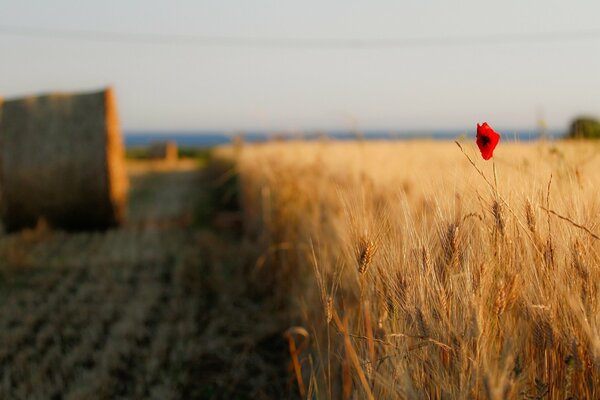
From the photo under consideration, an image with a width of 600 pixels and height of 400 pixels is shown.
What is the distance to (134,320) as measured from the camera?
408cm

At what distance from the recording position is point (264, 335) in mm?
3752

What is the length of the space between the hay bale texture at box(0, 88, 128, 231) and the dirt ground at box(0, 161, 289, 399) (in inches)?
12.2

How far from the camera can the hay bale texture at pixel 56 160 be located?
23.4 ft

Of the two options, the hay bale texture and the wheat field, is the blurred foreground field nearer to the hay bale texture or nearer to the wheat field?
the wheat field

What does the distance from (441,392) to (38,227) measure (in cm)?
651

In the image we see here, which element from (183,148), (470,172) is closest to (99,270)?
(470,172)

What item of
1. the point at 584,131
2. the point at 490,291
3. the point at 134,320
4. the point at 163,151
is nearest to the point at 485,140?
the point at 490,291

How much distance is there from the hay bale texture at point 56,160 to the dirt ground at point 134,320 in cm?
31

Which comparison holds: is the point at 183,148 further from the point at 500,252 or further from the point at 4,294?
the point at 500,252

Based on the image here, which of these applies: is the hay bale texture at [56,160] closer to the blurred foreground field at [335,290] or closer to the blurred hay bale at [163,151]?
the blurred foreground field at [335,290]

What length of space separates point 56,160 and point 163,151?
12039 millimetres

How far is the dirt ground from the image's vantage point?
3188 millimetres

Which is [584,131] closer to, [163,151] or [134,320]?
[134,320]

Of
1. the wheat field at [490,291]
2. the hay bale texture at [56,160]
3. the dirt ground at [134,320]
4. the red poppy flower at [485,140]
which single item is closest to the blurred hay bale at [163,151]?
the hay bale texture at [56,160]
